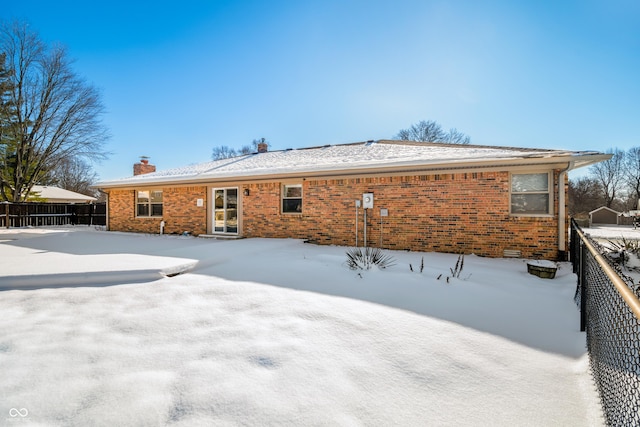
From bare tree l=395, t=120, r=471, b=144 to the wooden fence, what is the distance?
82.8ft

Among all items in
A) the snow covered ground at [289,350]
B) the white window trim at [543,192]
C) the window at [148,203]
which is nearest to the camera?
the snow covered ground at [289,350]

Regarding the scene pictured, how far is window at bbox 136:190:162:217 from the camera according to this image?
40.3 feet

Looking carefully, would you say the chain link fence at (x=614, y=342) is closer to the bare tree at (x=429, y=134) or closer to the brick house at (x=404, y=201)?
the brick house at (x=404, y=201)

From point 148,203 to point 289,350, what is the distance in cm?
1244

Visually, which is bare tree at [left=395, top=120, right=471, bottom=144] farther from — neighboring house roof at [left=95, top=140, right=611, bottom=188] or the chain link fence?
the chain link fence

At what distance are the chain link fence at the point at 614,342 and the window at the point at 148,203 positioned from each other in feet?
44.5

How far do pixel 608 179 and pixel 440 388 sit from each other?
54.1 meters

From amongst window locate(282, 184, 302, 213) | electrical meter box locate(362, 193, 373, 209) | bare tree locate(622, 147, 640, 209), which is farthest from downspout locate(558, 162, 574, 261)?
bare tree locate(622, 147, 640, 209)

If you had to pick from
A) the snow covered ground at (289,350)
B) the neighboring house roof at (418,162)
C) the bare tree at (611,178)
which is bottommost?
the snow covered ground at (289,350)

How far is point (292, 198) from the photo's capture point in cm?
953

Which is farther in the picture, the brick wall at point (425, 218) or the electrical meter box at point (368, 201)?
the electrical meter box at point (368, 201)

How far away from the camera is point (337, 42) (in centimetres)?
867

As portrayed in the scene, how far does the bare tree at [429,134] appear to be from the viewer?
85.3 feet

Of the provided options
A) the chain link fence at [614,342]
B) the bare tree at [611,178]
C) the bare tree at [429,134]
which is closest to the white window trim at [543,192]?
the chain link fence at [614,342]
